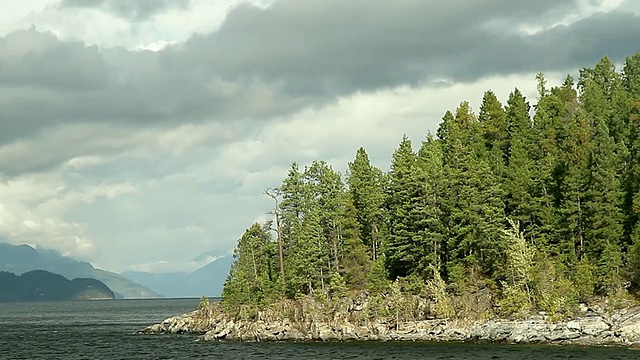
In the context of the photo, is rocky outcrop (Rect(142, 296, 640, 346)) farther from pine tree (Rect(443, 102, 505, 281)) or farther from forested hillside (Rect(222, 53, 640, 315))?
pine tree (Rect(443, 102, 505, 281))

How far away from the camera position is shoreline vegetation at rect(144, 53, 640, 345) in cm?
9369

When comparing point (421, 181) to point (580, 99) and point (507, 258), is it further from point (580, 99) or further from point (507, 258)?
point (580, 99)

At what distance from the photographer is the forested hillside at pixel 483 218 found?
318 ft

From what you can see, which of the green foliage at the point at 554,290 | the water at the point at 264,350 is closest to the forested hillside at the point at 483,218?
the green foliage at the point at 554,290

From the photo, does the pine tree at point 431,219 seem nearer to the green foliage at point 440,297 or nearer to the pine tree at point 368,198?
the green foliage at point 440,297

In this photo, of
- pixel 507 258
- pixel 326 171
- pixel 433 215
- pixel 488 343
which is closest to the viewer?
pixel 488 343

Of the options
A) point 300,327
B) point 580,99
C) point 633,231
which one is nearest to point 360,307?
point 300,327

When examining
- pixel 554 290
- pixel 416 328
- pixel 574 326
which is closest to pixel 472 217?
pixel 554 290

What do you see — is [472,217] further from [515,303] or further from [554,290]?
[554,290]

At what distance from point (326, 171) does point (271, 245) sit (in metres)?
19.7

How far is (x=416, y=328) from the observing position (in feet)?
321

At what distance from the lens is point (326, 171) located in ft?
417

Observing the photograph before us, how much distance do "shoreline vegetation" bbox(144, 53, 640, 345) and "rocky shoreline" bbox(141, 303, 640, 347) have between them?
0.23 meters

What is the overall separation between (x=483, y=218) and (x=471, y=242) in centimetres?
404
